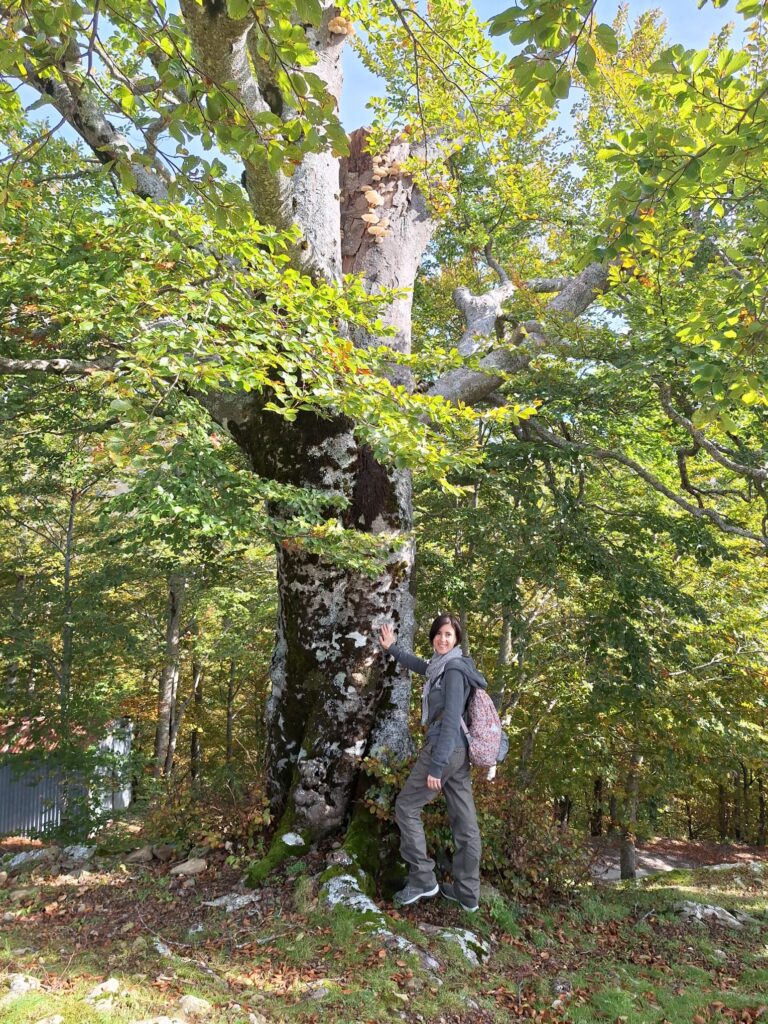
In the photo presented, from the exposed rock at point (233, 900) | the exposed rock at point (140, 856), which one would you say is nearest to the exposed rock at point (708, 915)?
the exposed rock at point (233, 900)

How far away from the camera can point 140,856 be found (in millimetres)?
5574

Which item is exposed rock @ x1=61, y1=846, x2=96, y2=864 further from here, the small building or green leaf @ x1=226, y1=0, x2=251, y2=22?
green leaf @ x1=226, y1=0, x2=251, y2=22

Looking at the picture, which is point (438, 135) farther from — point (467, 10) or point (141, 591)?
point (141, 591)

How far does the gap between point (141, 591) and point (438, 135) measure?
12.0 metres

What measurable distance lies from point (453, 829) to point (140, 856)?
2.94 metres

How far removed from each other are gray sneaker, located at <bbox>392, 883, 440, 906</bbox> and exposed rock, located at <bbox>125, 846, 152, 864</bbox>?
2416 mm

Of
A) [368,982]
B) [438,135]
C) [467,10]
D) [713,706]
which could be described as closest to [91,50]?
[368,982]

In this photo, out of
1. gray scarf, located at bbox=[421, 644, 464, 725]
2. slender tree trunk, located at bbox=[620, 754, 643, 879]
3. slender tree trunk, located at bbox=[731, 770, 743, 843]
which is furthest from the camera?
slender tree trunk, located at bbox=[731, 770, 743, 843]

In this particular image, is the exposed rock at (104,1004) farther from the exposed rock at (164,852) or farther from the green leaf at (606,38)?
the green leaf at (606,38)

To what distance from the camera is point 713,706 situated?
8094mm

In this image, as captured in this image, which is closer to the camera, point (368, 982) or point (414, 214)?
point (368, 982)

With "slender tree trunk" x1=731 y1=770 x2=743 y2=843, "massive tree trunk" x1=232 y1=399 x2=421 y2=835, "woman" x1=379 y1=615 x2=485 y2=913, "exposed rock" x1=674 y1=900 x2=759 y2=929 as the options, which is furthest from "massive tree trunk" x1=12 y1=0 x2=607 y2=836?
"slender tree trunk" x1=731 y1=770 x2=743 y2=843

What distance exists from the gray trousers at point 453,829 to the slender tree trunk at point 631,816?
6.21 metres

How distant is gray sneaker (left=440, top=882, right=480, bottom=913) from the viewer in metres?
4.46
